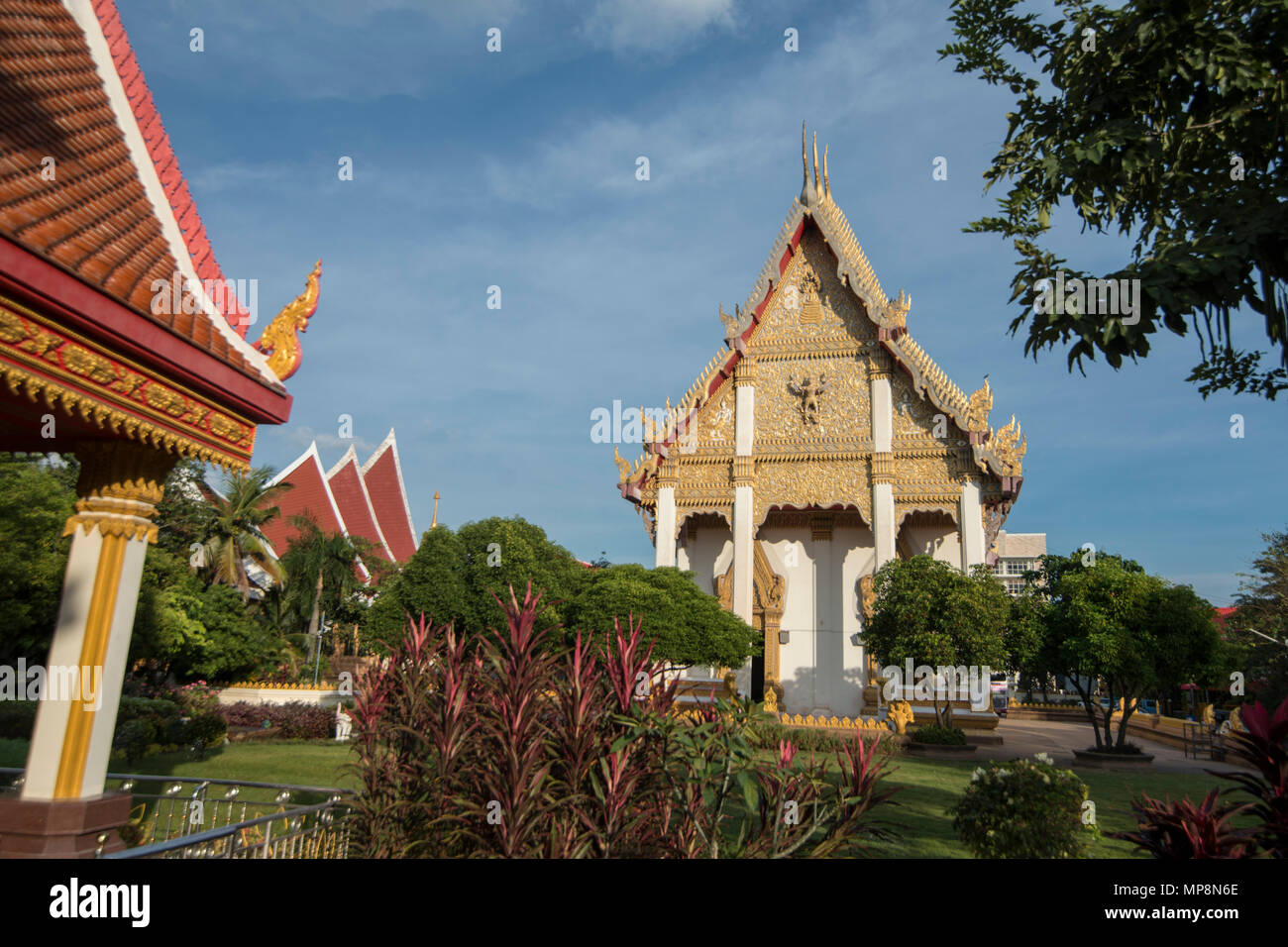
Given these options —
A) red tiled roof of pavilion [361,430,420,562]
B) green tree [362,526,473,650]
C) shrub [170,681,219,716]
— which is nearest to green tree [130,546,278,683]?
shrub [170,681,219,716]

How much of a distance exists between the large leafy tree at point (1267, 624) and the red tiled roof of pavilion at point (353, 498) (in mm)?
38805

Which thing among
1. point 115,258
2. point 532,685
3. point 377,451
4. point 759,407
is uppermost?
point 377,451

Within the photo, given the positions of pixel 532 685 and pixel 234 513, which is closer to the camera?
pixel 532 685

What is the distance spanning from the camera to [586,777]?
4113 millimetres

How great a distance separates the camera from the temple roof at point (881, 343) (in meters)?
18.1

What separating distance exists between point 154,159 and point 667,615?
11.5m

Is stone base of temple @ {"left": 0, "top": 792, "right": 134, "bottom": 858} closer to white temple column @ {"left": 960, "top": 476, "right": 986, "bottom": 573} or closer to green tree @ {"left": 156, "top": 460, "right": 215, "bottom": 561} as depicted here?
white temple column @ {"left": 960, "top": 476, "right": 986, "bottom": 573}

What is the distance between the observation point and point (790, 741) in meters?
4.52

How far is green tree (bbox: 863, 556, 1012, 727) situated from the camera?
14367mm

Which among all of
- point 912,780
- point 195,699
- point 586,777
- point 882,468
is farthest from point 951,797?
point 195,699

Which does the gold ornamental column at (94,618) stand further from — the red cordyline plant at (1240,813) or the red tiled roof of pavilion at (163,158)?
the red cordyline plant at (1240,813)

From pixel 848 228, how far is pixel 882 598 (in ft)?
39.2
